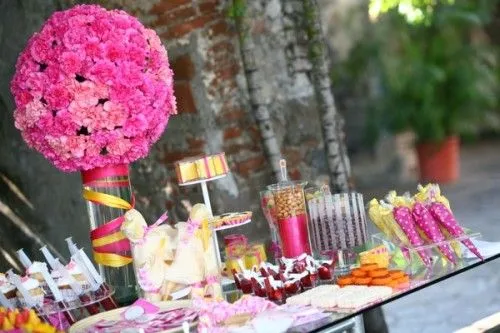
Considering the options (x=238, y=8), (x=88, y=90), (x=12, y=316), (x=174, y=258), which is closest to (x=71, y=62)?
(x=88, y=90)

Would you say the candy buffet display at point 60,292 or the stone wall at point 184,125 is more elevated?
the stone wall at point 184,125

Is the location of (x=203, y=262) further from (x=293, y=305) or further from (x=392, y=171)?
(x=392, y=171)

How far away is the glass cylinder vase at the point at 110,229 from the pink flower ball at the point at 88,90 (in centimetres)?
5

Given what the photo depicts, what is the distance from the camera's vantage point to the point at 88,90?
2.39 meters

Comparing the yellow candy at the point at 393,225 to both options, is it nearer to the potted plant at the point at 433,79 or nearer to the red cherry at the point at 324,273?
the red cherry at the point at 324,273

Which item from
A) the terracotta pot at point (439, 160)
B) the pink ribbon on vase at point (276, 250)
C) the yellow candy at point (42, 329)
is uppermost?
the yellow candy at point (42, 329)

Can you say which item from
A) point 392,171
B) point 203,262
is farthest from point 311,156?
point 392,171

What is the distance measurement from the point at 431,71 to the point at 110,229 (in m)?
6.00

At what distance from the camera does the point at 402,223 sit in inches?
97.4

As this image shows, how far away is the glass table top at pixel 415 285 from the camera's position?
6.66 ft

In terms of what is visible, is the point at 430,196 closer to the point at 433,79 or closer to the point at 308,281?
the point at 308,281

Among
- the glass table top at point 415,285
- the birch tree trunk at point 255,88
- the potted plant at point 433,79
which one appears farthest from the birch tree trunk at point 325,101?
the potted plant at point 433,79

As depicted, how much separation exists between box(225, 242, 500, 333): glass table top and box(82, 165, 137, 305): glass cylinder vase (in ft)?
0.93

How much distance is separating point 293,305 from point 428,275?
364mm
